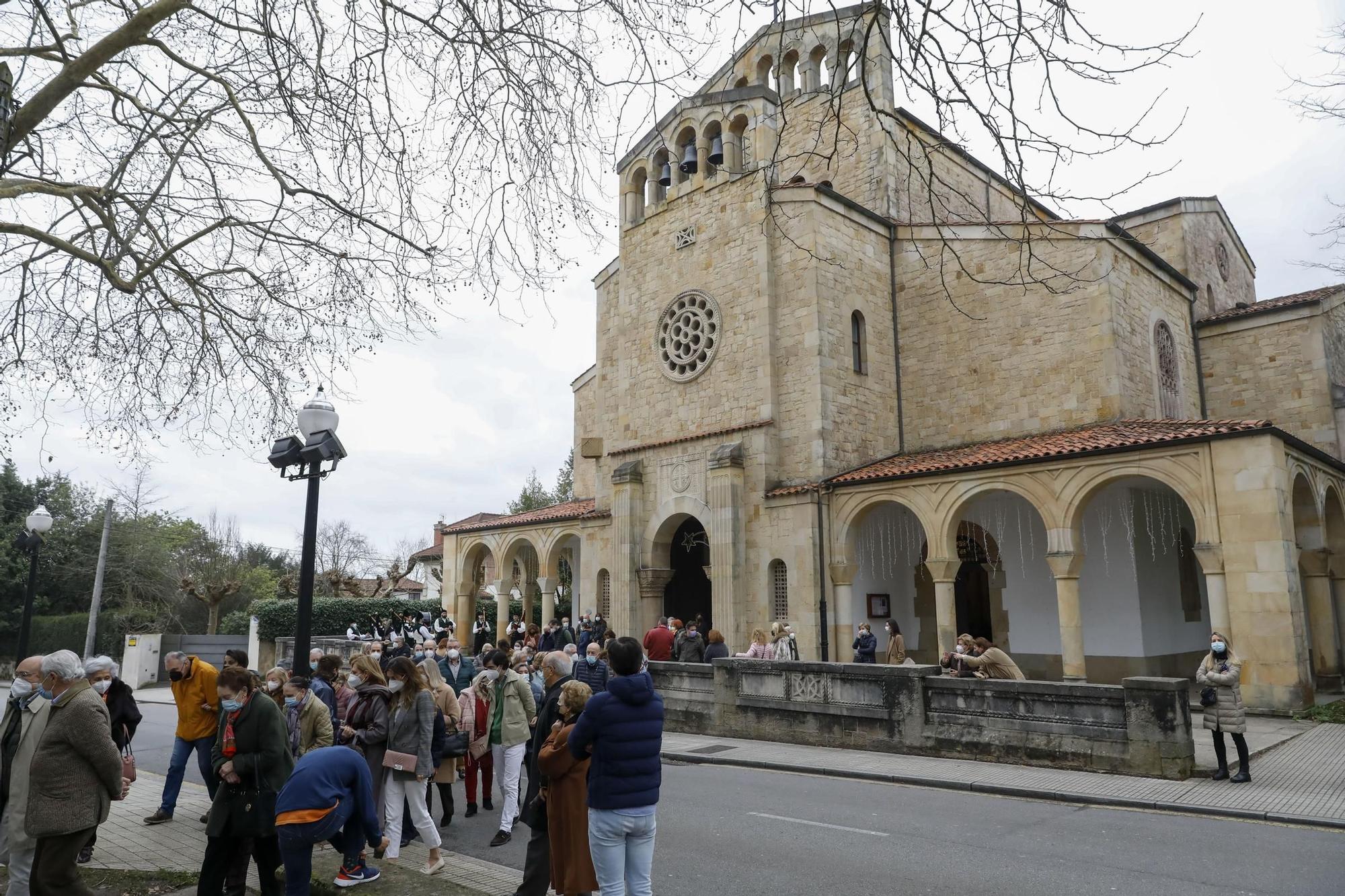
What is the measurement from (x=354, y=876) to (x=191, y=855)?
7.88ft

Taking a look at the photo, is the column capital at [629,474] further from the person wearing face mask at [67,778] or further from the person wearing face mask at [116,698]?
the person wearing face mask at [67,778]

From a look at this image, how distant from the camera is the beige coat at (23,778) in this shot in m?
5.51

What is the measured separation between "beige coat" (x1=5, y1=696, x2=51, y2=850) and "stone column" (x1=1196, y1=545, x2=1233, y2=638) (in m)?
15.3

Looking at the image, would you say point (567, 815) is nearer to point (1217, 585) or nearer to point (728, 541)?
point (1217, 585)

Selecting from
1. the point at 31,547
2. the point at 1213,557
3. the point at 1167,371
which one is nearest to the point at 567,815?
the point at 1213,557

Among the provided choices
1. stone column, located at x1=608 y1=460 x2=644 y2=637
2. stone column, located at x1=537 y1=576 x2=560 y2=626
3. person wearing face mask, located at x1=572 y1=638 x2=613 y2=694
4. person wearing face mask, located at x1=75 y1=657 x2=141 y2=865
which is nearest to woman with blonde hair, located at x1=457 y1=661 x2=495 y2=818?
person wearing face mask, located at x1=572 y1=638 x2=613 y2=694

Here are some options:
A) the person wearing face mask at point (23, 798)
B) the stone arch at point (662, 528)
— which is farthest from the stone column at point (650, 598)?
the person wearing face mask at point (23, 798)

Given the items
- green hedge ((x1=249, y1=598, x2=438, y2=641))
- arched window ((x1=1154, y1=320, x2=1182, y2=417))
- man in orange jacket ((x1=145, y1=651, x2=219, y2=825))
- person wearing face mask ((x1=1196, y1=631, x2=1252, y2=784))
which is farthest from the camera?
green hedge ((x1=249, y1=598, x2=438, y2=641))

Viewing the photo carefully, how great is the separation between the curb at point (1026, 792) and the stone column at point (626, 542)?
9.87 metres

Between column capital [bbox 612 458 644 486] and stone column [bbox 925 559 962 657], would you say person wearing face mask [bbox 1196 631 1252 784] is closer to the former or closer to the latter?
stone column [bbox 925 559 962 657]

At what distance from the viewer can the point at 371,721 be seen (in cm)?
719

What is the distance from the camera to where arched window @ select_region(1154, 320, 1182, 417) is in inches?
825

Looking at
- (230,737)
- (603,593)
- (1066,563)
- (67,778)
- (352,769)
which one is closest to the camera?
(67,778)

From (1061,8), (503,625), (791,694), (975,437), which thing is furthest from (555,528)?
(1061,8)
